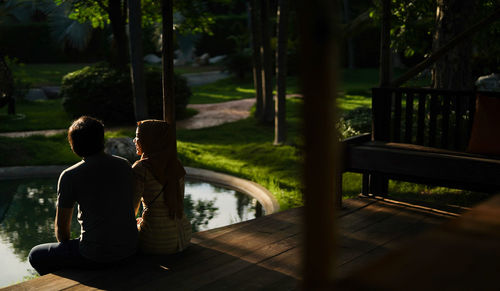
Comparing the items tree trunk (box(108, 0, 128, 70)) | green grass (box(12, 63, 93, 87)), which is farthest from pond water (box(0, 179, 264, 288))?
green grass (box(12, 63, 93, 87))

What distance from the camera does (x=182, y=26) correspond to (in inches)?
460

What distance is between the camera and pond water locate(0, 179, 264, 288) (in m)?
4.96

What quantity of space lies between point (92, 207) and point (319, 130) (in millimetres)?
1995

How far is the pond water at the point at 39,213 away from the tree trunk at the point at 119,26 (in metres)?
5.71

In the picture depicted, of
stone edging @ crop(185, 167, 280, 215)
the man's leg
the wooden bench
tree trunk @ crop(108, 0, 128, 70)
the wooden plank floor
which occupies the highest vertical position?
tree trunk @ crop(108, 0, 128, 70)

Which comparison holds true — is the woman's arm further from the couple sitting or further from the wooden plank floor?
the wooden plank floor

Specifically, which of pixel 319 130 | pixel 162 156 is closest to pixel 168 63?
pixel 162 156

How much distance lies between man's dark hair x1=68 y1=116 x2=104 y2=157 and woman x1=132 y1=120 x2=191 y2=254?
328 mm

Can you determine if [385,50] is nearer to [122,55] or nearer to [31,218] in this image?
[31,218]

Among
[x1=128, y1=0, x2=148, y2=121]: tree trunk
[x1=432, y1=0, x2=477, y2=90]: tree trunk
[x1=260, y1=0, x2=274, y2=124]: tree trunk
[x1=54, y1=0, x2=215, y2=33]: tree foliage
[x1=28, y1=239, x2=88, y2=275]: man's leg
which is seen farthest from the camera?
[x1=54, y1=0, x2=215, y2=33]: tree foliage

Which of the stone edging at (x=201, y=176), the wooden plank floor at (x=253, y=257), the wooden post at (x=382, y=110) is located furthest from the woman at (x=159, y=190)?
the stone edging at (x=201, y=176)

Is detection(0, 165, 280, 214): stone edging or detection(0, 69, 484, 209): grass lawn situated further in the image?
detection(0, 165, 280, 214): stone edging

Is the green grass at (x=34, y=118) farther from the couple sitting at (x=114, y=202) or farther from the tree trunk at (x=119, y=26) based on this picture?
the couple sitting at (x=114, y=202)

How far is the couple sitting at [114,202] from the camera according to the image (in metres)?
3.05
